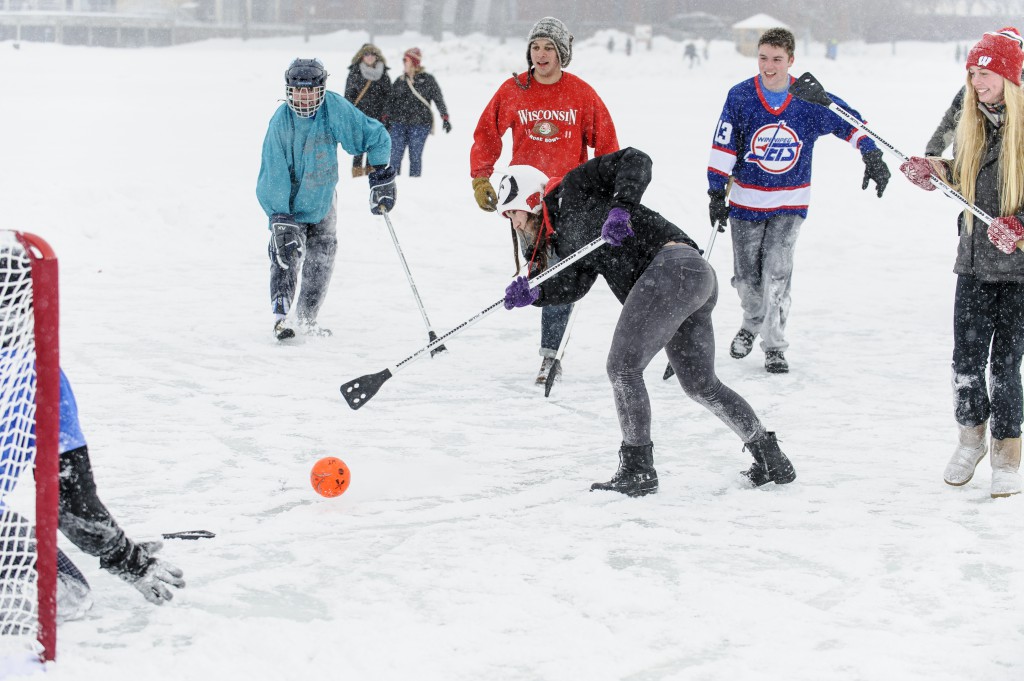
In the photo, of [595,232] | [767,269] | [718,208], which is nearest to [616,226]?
[595,232]

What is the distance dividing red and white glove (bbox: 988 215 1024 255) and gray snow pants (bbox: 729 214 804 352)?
2.26 meters

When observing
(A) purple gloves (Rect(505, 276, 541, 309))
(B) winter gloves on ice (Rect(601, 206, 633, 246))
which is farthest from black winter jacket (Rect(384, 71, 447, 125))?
(B) winter gloves on ice (Rect(601, 206, 633, 246))

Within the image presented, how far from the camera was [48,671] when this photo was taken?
8.79ft

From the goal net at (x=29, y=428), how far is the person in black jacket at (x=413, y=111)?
369 inches

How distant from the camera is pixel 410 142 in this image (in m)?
12.2

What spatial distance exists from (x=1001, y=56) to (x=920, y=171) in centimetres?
48

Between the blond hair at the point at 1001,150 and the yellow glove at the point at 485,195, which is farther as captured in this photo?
the yellow glove at the point at 485,195

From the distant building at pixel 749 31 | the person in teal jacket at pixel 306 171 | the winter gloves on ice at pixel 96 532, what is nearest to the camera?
the winter gloves on ice at pixel 96 532

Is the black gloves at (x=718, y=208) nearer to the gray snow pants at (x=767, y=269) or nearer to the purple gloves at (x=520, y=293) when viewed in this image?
the gray snow pants at (x=767, y=269)

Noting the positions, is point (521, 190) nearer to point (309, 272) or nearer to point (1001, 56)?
point (1001, 56)

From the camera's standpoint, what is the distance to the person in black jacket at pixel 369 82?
11320 mm

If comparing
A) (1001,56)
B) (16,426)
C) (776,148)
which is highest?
(1001,56)

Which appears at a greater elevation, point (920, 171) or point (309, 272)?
point (920, 171)

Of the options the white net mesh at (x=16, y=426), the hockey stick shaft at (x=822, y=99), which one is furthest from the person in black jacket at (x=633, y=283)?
the white net mesh at (x=16, y=426)
